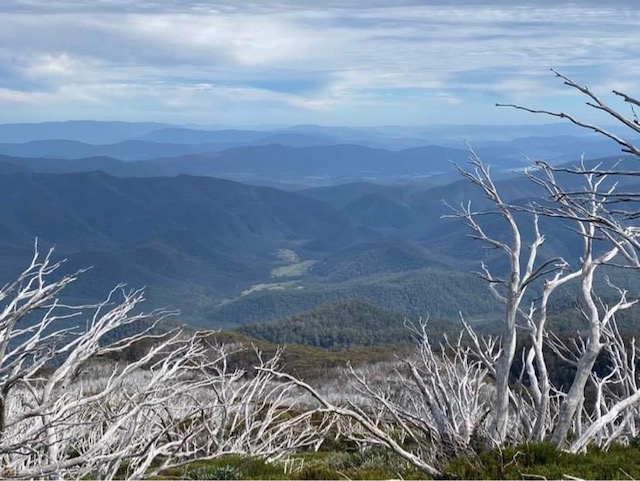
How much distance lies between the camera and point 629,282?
196375 millimetres

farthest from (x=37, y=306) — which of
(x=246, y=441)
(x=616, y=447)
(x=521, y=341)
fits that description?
(x=521, y=341)

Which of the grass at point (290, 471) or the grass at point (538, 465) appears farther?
the grass at point (290, 471)

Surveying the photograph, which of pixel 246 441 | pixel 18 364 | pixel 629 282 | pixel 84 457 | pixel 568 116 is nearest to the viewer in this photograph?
pixel 568 116

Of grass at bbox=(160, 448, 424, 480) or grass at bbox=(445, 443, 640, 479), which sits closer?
grass at bbox=(445, 443, 640, 479)

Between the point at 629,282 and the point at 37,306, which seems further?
the point at 629,282

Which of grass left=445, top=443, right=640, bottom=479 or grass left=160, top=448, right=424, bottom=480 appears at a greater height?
grass left=445, top=443, right=640, bottom=479

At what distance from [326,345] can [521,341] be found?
2562 inches

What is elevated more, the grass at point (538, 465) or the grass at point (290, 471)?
the grass at point (538, 465)

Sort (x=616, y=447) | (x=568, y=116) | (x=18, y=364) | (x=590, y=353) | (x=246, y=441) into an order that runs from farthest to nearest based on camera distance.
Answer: (x=246, y=441), (x=616, y=447), (x=590, y=353), (x=18, y=364), (x=568, y=116)

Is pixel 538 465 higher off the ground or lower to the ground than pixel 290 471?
higher

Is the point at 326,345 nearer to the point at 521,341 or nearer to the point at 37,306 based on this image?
the point at 521,341

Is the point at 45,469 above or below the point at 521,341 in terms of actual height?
above

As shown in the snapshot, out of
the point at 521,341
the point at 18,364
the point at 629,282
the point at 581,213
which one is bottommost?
the point at 629,282

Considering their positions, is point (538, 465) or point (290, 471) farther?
point (290, 471)
